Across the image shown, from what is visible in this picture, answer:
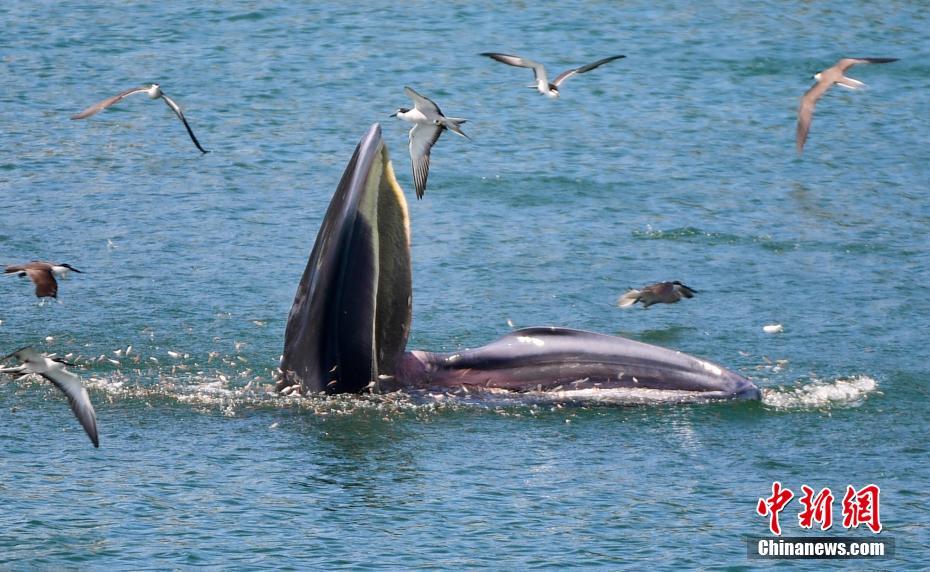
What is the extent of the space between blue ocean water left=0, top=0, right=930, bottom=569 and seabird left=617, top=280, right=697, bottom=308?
0.37 m

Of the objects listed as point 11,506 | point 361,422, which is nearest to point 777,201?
point 361,422

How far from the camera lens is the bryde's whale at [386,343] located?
14.5 metres

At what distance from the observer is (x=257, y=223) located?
23609 millimetres

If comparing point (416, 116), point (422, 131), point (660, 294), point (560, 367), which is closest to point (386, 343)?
point (560, 367)

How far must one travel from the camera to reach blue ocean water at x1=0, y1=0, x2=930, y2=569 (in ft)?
44.6

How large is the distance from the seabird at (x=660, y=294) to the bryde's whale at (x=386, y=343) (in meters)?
2.83

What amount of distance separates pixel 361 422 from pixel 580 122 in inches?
598

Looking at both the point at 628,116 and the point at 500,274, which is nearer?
the point at 500,274

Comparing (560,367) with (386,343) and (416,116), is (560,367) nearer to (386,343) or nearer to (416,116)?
(386,343)

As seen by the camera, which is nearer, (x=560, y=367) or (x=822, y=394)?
(x=560, y=367)

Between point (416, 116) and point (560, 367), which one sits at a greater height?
point (416, 116)

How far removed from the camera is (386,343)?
15195 millimetres

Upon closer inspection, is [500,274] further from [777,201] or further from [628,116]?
[628,116]

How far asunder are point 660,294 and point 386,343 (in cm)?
446
